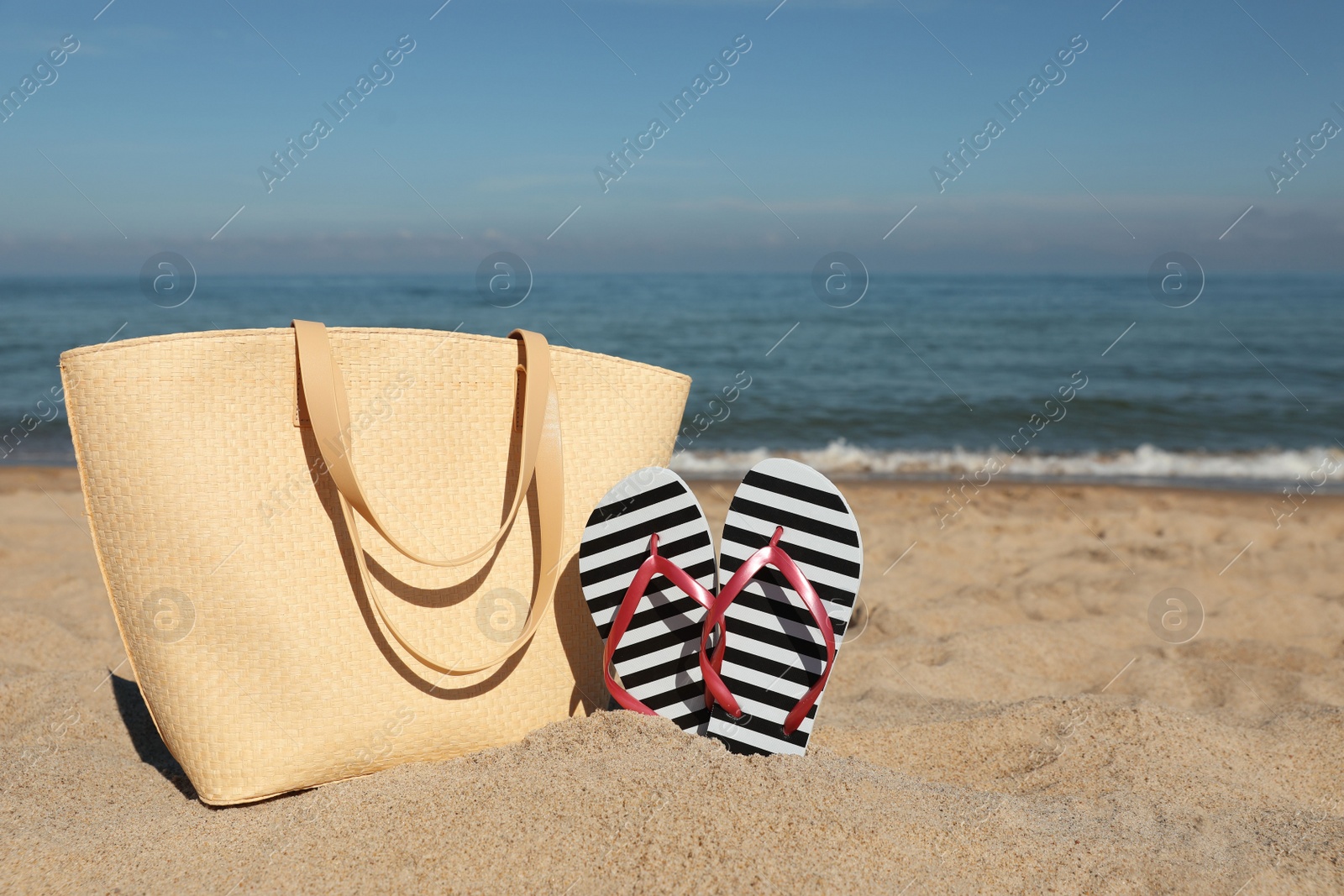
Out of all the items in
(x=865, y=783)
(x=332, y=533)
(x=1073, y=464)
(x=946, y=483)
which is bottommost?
(x=1073, y=464)

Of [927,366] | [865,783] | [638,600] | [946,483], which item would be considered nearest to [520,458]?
[638,600]

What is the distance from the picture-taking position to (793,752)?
71.6 inches

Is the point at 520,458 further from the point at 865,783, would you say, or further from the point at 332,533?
the point at 865,783

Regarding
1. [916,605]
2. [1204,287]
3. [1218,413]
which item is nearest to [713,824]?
[916,605]

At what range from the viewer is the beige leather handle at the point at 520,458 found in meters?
1.59

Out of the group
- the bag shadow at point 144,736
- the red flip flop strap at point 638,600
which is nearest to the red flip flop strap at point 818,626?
the red flip flop strap at point 638,600

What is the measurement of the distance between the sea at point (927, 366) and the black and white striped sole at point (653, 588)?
14.7 ft

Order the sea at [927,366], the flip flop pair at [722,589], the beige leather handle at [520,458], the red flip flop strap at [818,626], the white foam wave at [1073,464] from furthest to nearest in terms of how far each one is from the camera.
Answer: the sea at [927,366] → the white foam wave at [1073,464] → the flip flop pair at [722,589] → the red flip flop strap at [818,626] → the beige leather handle at [520,458]

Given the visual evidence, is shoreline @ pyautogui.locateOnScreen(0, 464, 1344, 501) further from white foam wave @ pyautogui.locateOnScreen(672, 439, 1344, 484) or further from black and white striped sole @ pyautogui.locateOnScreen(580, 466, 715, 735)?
black and white striped sole @ pyautogui.locateOnScreen(580, 466, 715, 735)

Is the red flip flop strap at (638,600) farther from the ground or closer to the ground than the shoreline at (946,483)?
farther from the ground

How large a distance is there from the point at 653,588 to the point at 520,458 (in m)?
0.43

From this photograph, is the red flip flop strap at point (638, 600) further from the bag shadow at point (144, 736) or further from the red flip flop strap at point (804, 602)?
the bag shadow at point (144, 736)

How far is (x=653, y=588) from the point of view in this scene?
76.1 inches

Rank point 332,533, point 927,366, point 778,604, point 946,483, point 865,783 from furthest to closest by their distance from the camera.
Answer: point 927,366
point 946,483
point 778,604
point 332,533
point 865,783
